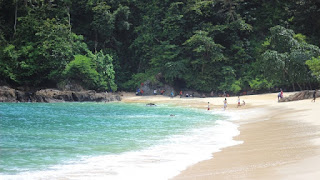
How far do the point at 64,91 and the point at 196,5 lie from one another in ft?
70.6

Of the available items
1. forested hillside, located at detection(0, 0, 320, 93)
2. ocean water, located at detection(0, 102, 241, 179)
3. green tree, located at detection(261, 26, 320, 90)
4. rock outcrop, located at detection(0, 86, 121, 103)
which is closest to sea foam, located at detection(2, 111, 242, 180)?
ocean water, located at detection(0, 102, 241, 179)

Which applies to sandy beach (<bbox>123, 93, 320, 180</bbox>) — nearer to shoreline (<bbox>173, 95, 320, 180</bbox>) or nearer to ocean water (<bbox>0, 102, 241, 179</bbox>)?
shoreline (<bbox>173, 95, 320, 180</bbox>)

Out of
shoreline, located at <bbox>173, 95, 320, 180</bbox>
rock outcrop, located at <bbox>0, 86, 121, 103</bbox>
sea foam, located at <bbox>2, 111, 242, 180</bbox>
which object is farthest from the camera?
rock outcrop, located at <bbox>0, 86, 121, 103</bbox>

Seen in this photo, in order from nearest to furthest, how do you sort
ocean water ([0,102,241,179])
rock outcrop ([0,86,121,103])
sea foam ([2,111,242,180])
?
1. sea foam ([2,111,242,180])
2. ocean water ([0,102,241,179])
3. rock outcrop ([0,86,121,103])

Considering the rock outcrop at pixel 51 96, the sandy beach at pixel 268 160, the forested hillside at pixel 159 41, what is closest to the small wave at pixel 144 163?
the sandy beach at pixel 268 160

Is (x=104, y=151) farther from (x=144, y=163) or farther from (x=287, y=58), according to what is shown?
(x=287, y=58)

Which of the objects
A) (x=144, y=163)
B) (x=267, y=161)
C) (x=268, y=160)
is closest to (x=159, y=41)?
(x=144, y=163)

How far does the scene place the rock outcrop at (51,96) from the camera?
4488cm

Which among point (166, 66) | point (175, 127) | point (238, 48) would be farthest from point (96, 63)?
point (175, 127)

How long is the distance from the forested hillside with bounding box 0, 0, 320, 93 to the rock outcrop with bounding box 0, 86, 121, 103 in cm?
293

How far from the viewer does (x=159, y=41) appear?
5544 cm

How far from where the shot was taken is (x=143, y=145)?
562 inches

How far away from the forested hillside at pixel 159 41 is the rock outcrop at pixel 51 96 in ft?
9.62

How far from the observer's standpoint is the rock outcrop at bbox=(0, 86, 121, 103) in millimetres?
44875
